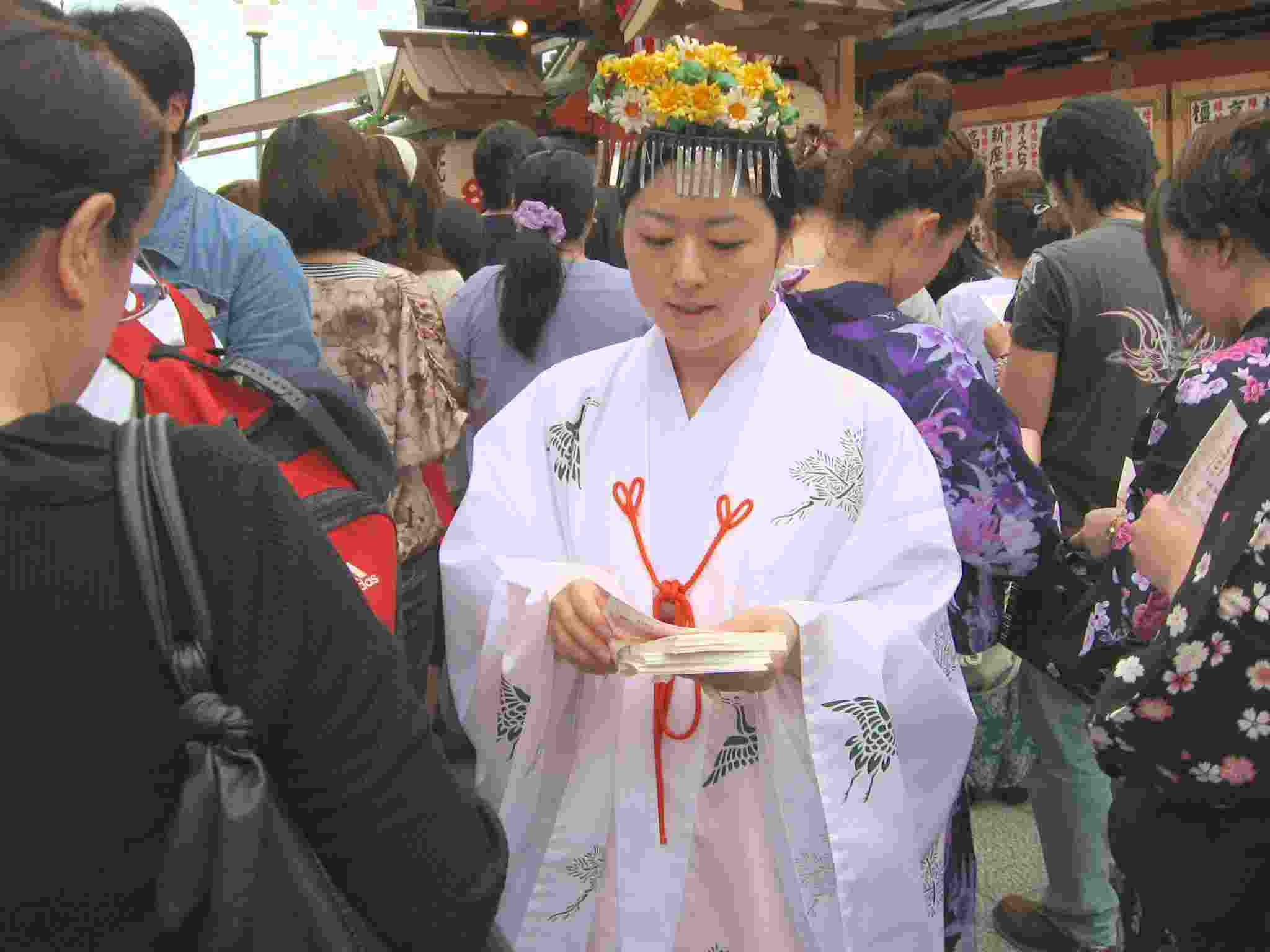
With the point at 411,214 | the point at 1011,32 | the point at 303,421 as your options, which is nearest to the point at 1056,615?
the point at 303,421

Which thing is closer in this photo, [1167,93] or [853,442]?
[853,442]

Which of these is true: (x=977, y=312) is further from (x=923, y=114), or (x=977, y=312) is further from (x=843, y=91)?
(x=843, y=91)

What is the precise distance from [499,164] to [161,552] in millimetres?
4214

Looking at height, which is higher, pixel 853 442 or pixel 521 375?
pixel 853 442

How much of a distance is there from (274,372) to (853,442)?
902 mm

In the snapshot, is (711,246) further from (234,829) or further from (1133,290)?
(1133,290)

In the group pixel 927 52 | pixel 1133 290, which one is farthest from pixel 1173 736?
pixel 927 52

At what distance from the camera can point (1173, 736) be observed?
1595 mm

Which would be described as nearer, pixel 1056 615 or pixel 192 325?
pixel 192 325

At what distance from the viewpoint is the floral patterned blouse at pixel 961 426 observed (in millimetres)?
2371

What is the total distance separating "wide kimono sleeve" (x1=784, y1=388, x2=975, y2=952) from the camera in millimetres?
1774

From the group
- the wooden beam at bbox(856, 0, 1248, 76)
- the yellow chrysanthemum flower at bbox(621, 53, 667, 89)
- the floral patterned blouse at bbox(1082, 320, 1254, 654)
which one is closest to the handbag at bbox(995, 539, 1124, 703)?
the floral patterned blouse at bbox(1082, 320, 1254, 654)

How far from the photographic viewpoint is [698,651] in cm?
157

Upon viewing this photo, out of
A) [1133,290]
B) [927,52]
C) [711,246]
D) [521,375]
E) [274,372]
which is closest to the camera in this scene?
[274,372]
